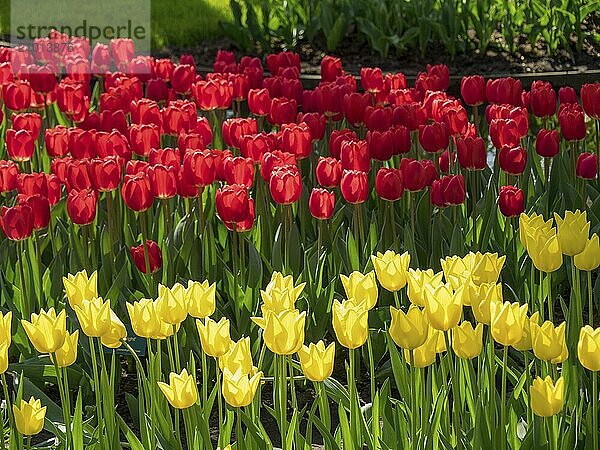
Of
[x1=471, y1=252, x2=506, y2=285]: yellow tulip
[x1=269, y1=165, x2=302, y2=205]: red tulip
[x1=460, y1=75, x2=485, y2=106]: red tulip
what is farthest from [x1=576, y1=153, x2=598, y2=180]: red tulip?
[x1=471, y1=252, x2=506, y2=285]: yellow tulip

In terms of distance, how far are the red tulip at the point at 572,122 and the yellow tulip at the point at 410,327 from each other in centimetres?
218

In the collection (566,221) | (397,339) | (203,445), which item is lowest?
(203,445)

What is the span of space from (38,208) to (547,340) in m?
1.74

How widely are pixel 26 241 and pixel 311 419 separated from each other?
1.70 metres

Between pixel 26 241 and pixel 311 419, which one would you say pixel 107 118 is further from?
pixel 311 419

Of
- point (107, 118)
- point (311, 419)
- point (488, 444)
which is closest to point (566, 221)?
point (488, 444)

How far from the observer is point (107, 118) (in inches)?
168

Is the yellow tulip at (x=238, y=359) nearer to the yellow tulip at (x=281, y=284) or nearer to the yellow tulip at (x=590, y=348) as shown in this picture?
the yellow tulip at (x=281, y=284)

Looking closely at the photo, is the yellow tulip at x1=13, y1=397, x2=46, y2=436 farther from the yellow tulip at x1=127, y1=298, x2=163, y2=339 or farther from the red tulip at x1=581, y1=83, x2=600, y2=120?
the red tulip at x1=581, y1=83, x2=600, y2=120

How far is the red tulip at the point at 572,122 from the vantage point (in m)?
4.11

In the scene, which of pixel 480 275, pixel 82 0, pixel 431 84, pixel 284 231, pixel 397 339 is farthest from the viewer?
pixel 82 0

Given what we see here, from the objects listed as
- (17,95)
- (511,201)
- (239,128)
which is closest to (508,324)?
(511,201)

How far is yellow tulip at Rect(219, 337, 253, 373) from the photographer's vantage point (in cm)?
211

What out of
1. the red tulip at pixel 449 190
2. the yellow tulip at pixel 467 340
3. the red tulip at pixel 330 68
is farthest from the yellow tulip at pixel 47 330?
the red tulip at pixel 330 68
